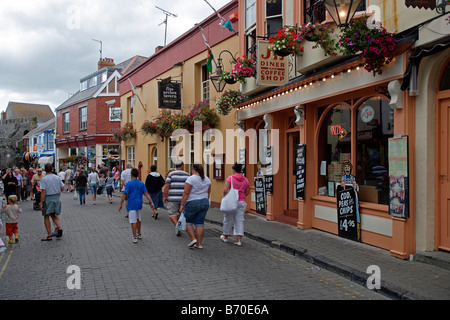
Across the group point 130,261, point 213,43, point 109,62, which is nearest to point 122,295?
point 130,261

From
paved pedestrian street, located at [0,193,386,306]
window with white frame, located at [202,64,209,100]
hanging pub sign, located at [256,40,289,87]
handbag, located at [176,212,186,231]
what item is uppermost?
window with white frame, located at [202,64,209,100]

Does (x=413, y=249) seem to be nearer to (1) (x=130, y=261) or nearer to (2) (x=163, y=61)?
(1) (x=130, y=261)

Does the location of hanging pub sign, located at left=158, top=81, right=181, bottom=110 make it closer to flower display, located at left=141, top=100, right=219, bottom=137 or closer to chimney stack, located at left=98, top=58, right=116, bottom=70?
flower display, located at left=141, top=100, right=219, bottom=137

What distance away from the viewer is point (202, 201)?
7.43 m

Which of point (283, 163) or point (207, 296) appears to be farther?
point (283, 163)

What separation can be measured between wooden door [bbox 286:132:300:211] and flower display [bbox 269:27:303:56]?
2.60 metres

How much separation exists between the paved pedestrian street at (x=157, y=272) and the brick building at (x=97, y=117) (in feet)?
75.1

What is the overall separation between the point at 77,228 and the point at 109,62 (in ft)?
92.5

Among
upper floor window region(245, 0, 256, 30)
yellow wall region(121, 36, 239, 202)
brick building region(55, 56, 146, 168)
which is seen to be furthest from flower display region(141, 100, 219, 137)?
brick building region(55, 56, 146, 168)

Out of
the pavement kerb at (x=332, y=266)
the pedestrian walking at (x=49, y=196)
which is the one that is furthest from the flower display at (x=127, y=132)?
the pavement kerb at (x=332, y=266)

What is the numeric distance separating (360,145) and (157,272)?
479cm

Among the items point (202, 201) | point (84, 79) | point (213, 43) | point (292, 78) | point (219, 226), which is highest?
point (84, 79)

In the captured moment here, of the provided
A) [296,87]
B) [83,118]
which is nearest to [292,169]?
[296,87]

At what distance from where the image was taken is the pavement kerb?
15.7 feet
